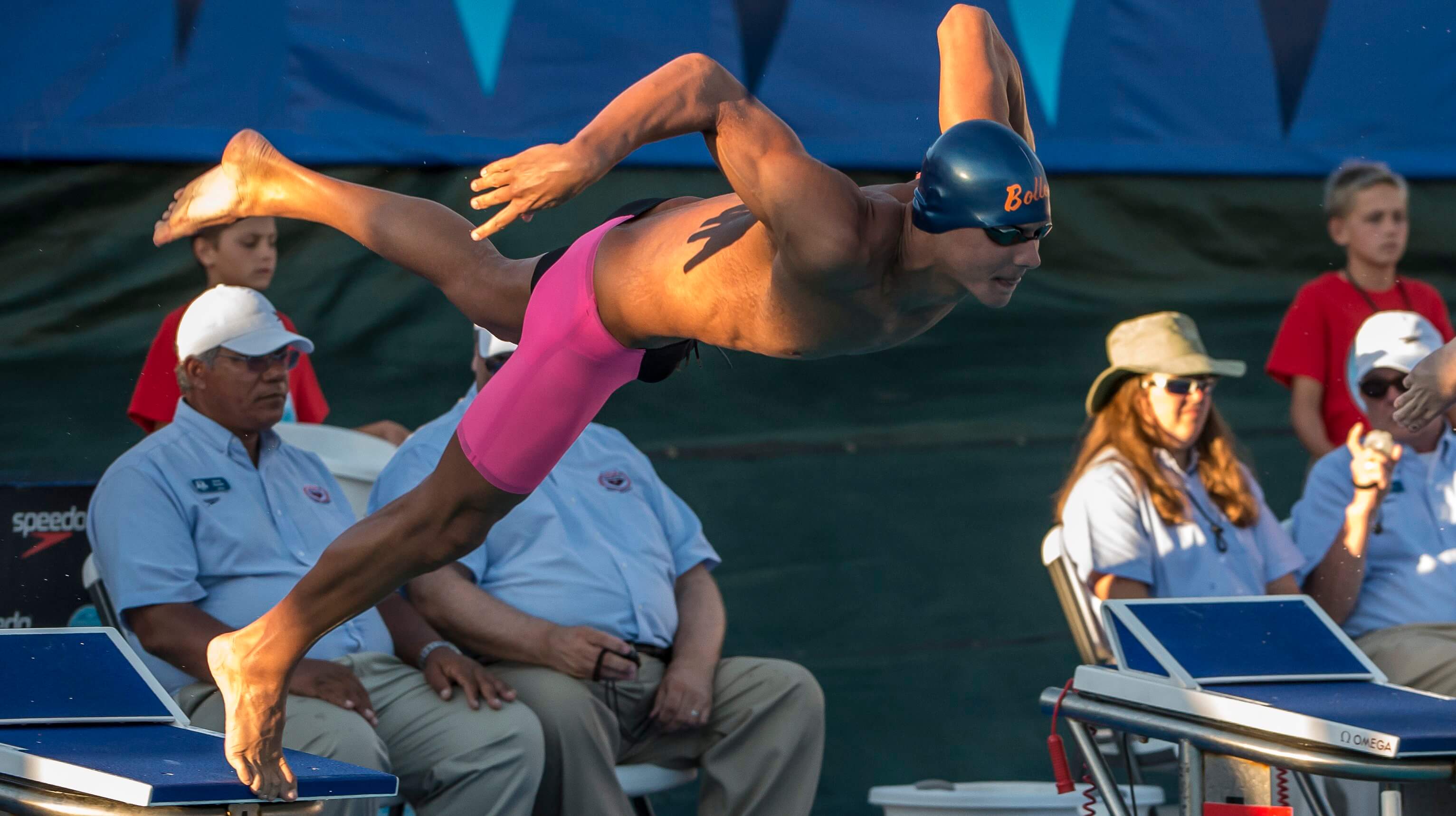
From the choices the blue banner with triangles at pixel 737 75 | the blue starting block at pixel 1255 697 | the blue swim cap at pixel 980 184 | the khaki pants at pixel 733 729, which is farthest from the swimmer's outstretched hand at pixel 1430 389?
the blue banner with triangles at pixel 737 75

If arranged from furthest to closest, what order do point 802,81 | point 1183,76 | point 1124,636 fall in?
point 1183,76 < point 802,81 < point 1124,636

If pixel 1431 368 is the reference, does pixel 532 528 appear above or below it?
below

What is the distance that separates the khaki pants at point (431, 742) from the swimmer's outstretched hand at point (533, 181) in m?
1.47

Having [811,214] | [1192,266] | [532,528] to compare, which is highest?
[811,214]

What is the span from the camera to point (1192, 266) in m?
7.09

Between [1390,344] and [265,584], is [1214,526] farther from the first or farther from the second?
[265,584]

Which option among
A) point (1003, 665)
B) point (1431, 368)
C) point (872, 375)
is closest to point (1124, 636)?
point (1431, 368)

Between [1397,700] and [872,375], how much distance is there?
3.46 meters

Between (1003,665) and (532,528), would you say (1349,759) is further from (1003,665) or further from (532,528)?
(1003,665)

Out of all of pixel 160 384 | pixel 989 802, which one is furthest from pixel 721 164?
pixel 160 384

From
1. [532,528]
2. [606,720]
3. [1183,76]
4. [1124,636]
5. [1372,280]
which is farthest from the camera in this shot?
[1183,76]

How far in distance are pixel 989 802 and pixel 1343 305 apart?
8.20 feet

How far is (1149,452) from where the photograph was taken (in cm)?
455

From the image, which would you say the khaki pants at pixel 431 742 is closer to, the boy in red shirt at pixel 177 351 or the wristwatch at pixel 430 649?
the wristwatch at pixel 430 649
